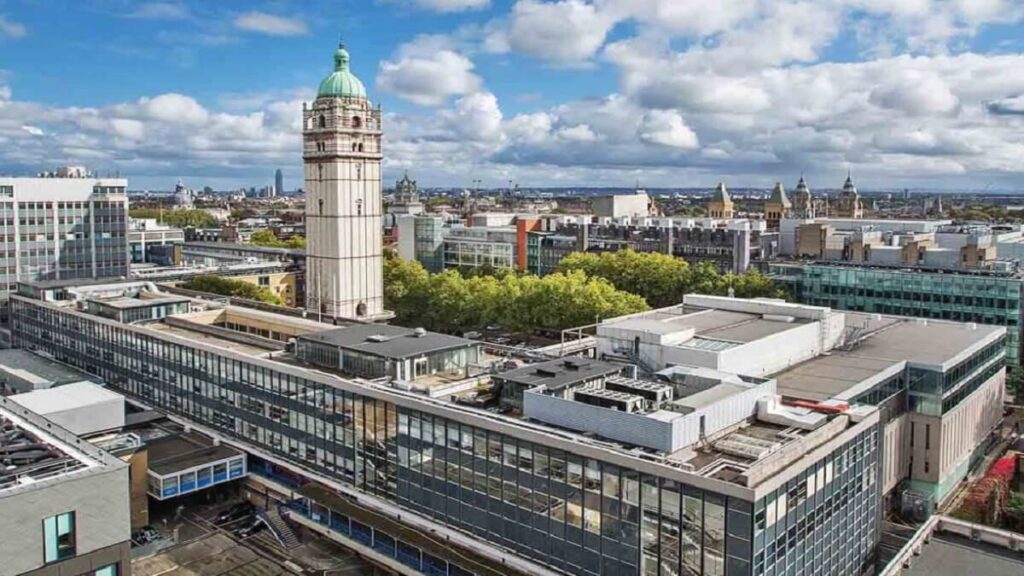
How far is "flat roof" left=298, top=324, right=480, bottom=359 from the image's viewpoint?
179ft

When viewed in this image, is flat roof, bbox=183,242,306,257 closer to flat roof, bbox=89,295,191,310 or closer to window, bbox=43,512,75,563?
flat roof, bbox=89,295,191,310

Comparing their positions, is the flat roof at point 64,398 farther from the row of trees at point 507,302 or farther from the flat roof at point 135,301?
the row of trees at point 507,302

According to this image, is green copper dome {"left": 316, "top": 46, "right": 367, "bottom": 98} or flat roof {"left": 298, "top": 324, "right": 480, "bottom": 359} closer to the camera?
flat roof {"left": 298, "top": 324, "right": 480, "bottom": 359}

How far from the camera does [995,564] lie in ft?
125

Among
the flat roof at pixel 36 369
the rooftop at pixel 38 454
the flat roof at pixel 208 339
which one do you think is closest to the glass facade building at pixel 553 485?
the flat roof at pixel 208 339

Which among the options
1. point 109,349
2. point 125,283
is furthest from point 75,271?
point 109,349

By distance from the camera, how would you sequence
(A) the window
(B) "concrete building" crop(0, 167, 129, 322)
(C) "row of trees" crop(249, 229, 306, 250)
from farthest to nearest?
1. (C) "row of trees" crop(249, 229, 306, 250)
2. (B) "concrete building" crop(0, 167, 129, 322)
3. (A) the window

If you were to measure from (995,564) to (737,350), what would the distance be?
1856cm

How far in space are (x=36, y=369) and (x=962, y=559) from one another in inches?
2863

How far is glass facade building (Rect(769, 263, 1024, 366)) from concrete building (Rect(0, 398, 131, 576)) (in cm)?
8536

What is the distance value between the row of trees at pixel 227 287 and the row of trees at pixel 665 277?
40.2 m

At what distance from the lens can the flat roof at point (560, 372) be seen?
45.8 m

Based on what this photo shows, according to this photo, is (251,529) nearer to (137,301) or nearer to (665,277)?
(137,301)

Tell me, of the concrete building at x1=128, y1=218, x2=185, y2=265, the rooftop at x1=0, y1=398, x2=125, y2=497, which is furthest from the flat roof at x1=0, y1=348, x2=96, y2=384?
the concrete building at x1=128, y1=218, x2=185, y2=265
